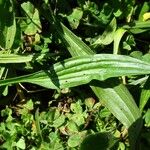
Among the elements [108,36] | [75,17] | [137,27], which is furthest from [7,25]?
[137,27]

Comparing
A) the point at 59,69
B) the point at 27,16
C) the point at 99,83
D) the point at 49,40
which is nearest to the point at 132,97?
the point at 99,83

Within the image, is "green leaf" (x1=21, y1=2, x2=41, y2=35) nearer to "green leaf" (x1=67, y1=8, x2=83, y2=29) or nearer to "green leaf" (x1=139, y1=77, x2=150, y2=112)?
"green leaf" (x1=67, y1=8, x2=83, y2=29)

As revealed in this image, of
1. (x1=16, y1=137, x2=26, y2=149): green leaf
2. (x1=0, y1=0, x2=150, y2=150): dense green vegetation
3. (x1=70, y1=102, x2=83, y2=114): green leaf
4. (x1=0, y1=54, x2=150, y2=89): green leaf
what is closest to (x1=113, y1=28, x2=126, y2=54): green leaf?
(x1=0, y1=0, x2=150, y2=150): dense green vegetation

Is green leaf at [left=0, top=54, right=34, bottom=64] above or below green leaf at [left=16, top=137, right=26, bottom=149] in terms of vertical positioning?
above

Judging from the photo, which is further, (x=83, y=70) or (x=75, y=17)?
(x=75, y=17)

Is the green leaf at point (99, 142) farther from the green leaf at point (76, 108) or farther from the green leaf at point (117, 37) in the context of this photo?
the green leaf at point (117, 37)

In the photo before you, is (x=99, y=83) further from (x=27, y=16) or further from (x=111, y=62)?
(x=27, y=16)

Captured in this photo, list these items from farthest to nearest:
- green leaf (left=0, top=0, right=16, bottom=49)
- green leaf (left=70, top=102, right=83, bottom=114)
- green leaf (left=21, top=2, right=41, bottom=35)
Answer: green leaf (left=70, top=102, right=83, bottom=114), green leaf (left=21, top=2, right=41, bottom=35), green leaf (left=0, top=0, right=16, bottom=49)

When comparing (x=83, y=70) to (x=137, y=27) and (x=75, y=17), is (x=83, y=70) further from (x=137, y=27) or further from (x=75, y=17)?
(x=137, y=27)
